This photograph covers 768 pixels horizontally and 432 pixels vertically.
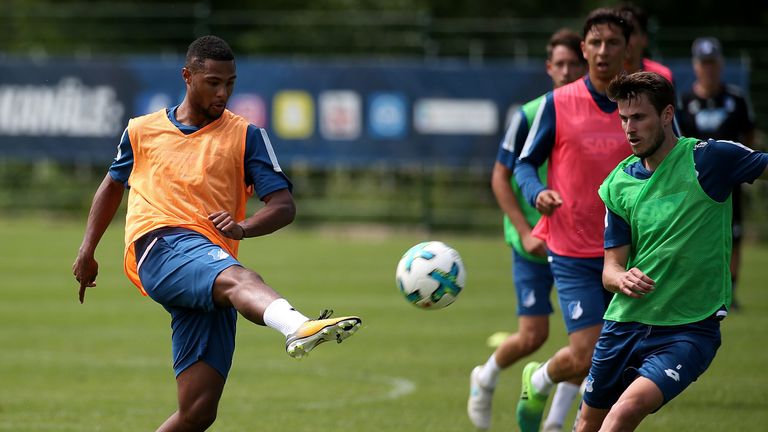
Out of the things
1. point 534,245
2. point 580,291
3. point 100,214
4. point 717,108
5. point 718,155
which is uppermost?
point 718,155

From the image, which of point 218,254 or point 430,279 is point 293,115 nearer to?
point 430,279

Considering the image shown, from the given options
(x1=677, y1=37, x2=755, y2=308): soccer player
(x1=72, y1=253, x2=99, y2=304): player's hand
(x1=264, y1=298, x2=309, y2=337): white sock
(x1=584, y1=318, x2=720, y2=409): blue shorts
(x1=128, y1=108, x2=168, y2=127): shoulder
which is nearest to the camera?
(x1=264, y1=298, x2=309, y2=337): white sock

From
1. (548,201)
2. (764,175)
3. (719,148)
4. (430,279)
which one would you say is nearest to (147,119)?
(430,279)

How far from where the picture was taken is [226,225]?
6145mm

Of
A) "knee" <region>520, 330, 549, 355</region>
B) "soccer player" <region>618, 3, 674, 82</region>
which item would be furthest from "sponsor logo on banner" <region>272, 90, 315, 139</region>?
"knee" <region>520, 330, 549, 355</region>

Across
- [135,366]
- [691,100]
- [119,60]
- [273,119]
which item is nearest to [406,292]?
[135,366]

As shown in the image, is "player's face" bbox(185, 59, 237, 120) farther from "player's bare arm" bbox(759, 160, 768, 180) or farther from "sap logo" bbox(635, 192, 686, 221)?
"player's bare arm" bbox(759, 160, 768, 180)

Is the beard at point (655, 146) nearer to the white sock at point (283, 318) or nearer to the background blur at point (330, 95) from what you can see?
the white sock at point (283, 318)

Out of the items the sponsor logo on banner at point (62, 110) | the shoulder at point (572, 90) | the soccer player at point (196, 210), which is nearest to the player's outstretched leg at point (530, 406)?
the shoulder at point (572, 90)

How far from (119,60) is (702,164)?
63.4 ft

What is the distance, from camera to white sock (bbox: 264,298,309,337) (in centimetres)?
574

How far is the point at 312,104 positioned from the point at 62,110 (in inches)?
191

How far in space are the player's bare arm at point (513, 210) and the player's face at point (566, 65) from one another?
0.95 m

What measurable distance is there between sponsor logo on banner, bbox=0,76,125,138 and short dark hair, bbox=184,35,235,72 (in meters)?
17.7
